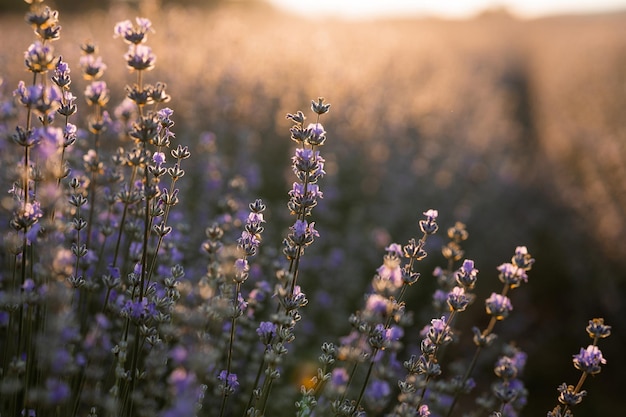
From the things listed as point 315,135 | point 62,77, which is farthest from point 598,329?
point 62,77

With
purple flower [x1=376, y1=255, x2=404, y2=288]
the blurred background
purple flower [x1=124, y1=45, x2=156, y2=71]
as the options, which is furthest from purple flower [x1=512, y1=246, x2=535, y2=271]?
the blurred background

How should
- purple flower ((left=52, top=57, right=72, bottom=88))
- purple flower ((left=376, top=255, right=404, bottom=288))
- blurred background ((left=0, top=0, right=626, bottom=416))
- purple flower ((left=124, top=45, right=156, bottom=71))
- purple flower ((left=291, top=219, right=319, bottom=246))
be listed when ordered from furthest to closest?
blurred background ((left=0, top=0, right=626, bottom=416)) < purple flower ((left=291, top=219, right=319, bottom=246)) < purple flower ((left=52, top=57, right=72, bottom=88)) < purple flower ((left=124, top=45, right=156, bottom=71)) < purple flower ((left=376, top=255, right=404, bottom=288))

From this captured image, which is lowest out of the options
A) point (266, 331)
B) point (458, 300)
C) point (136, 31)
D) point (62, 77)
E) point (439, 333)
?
point (266, 331)

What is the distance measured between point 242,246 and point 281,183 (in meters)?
4.41

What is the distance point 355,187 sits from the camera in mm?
6918

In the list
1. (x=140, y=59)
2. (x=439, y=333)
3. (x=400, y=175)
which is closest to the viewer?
(x=140, y=59)

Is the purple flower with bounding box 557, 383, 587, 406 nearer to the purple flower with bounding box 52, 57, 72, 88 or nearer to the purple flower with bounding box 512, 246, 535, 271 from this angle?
the purple flower with bounding box 512, 246, 535, 271

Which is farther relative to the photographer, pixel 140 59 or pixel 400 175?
pixel 400 175

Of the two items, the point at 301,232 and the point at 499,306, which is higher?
the point at 301,232

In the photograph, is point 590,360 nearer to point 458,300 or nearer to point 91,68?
→ point 458,300

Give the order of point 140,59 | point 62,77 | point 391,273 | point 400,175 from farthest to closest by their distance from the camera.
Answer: point 400,175 → point 62,77 → point 140,59 → point 391,273

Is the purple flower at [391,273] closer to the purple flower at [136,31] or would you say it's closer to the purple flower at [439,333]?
the purple flower at [439,333]

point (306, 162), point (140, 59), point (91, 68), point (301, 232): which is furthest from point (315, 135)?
point (91, 68)

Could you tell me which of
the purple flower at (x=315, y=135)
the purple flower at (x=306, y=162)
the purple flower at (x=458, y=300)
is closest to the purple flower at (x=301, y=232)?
the purple flower at (x=306, y=162)
